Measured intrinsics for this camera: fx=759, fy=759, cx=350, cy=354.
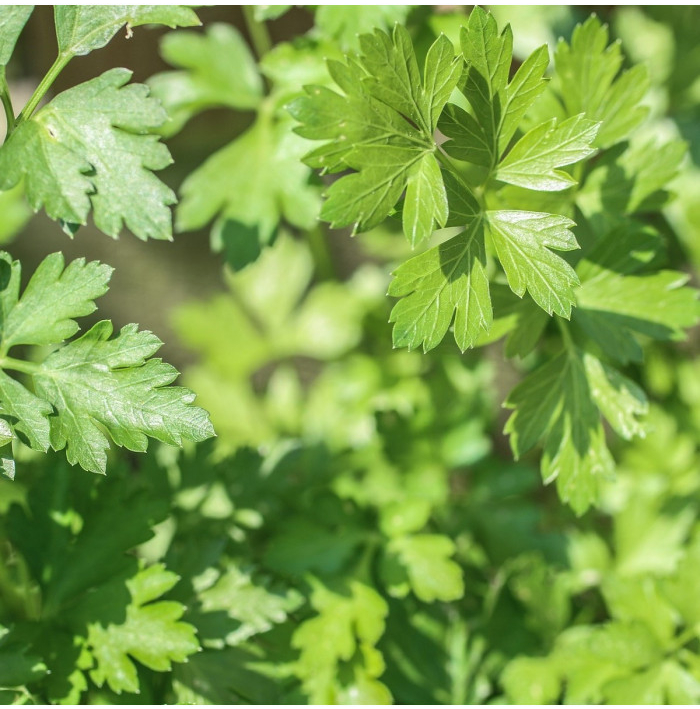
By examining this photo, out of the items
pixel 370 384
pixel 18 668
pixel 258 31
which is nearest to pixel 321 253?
pixel 370 384

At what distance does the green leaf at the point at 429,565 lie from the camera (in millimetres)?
1111

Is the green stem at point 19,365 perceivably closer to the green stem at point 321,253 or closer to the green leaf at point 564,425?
the green leaf at point 564,425

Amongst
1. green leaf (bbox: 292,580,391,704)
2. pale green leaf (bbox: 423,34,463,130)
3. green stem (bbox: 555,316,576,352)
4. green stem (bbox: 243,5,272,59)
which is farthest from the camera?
green stem (bbox: 243,5,272,59)

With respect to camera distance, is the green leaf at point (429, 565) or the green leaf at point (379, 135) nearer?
the green leaf at point (379, 135)

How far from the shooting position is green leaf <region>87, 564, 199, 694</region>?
93 cm

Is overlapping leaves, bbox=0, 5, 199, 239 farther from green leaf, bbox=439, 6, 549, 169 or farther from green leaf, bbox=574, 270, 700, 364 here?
green leaf, bbox=574, 270, 700, 364

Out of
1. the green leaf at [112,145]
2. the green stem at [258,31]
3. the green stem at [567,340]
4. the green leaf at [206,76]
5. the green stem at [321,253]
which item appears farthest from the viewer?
the green stem at [321,253]

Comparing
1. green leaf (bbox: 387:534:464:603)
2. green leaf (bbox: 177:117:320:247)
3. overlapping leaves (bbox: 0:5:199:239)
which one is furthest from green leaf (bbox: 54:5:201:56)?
green leaf (bbox: 387:534:464:603)

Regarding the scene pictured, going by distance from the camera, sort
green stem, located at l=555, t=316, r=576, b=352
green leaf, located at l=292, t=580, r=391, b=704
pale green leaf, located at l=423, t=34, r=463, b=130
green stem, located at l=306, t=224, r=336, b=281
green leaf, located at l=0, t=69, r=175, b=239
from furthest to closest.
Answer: green stem, located at l=306, t=224, r=336, b=281 → green leaf, located at l=292, t=580, r=391, b=704 → green stem, located at l=555, t=316, r=576, b=352 → green leaf, located at l=0, t=69, r=175, b=239 → pale green leaf, located at l=423, t=34, r=463, b=130

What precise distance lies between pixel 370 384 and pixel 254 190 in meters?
0.56

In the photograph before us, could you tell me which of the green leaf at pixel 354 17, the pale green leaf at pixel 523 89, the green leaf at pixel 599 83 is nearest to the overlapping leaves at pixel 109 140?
the green leaf at pixel 354 17

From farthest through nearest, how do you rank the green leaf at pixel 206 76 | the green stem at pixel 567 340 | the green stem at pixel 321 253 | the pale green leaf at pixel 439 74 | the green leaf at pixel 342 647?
1. the green stem at pixel 321 253
2. the green leaf at pixel 206 76
3. the green leaf at pixel 342 647
4. the green stem at pixel 567 340
5. the pale green leaf at pixel 439 74

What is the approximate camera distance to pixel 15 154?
2.79 feet

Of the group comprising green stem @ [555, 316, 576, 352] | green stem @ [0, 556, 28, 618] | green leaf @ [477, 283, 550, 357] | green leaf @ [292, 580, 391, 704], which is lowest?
green leaf @ [292, 580, 391, 704]
